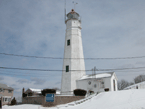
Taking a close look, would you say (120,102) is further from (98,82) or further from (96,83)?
(96,83)

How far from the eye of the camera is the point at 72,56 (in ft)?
114

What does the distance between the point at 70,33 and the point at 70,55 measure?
569 centimetres

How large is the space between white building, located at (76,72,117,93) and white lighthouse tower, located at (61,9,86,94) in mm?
1861

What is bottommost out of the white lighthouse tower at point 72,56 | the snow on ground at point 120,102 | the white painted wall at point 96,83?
the snow on ground at point 120,102

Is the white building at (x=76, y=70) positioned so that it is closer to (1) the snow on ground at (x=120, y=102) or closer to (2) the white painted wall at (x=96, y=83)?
(2) the white painted wall at (x=96, y=83)

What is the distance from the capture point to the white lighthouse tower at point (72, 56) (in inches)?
1324

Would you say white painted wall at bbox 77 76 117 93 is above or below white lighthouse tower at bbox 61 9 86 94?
below

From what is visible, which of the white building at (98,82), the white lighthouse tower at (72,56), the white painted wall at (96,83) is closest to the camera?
the white painted wall at (96,83)

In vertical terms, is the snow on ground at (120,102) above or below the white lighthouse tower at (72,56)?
below

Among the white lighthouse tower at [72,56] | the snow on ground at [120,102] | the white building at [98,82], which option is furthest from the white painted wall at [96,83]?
the snow on ground at [120,102]

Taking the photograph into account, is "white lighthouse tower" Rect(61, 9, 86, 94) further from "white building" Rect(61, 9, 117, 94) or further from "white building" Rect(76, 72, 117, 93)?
"white building" Rect(76, 72, 117, 93)

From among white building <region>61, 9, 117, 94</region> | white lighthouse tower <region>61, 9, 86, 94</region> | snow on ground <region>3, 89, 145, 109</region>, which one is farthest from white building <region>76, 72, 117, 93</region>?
snow on ground <region>3, 89, 145, 109</region>

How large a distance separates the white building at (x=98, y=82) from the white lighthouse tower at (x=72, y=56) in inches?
73.3

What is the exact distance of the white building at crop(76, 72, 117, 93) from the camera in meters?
30.3
